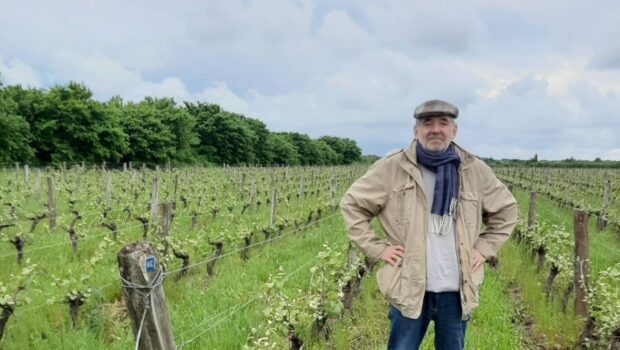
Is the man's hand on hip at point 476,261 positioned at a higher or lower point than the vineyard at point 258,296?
higher

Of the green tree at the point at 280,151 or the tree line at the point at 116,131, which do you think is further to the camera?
the green tree at the point at 280,151

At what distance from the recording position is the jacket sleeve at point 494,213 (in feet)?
10.1

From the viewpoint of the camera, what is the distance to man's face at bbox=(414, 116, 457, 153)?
9.49 ft

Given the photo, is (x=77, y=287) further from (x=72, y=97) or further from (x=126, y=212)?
(x=72, y=97)

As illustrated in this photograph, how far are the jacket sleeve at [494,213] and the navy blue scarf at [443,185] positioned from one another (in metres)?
0.26

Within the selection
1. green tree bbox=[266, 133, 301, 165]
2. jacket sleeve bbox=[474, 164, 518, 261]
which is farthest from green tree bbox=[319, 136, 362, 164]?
jacket sleeve bbox=[474, 164, 518, 261]

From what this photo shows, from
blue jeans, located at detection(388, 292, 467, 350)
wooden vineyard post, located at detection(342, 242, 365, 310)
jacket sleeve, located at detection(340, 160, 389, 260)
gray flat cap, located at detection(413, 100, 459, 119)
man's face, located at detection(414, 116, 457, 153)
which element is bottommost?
wooden vineyard post, located at detection(342, 242, 365, 310)

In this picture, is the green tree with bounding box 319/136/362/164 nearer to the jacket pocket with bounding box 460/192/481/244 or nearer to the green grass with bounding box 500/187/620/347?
the green grass with bounding box 500/187/620/347

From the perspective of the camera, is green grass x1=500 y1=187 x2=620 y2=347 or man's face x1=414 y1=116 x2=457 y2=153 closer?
man's face x1=414 y1=116 x2=457 y2=153

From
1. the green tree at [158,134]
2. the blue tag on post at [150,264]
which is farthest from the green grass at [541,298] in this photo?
the green tree at [158,134]

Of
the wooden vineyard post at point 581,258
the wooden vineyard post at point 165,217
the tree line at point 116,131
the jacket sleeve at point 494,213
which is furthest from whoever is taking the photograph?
the tree line at point 116,131

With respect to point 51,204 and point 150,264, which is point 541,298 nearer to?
point 150,264

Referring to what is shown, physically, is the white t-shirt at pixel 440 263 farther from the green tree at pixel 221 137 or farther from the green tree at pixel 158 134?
the green tree at pixel 221 137

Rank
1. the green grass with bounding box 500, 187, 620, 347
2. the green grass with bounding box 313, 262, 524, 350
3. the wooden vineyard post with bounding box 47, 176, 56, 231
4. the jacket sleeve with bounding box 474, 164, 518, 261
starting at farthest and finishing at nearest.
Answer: the wooden vineyard post with bounding box 47, 176, 56, 231 → the green grass with bounding box 500, 187, 620, 347 → the green grass with bounding box 313, 262, 524, 350 → the jacket sleeve with bounding box 474, 164, 518, 261
